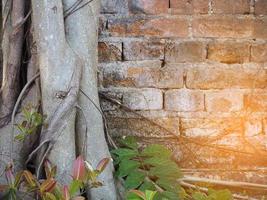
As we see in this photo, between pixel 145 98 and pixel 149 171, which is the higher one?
pixel 145 98

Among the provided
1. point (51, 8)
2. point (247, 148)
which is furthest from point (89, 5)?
point (247, 148)

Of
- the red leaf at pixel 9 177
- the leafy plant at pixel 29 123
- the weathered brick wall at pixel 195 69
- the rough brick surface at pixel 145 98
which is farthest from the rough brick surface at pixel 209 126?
the red leaf at pixel 9 177

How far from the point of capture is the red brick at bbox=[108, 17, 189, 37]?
177cm

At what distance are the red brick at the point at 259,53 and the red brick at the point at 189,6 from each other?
0.78 ft

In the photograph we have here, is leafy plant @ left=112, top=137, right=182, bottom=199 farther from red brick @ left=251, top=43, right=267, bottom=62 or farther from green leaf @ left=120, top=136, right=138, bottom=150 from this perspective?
red brick @ left=251, top=43, right=267, bottom=62

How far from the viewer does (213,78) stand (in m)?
1.77

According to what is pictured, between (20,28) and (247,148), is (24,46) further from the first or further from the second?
(247,148)

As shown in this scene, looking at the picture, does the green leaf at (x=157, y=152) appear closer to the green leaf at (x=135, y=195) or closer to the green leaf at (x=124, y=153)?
the green leaf at (x=124, y=153)

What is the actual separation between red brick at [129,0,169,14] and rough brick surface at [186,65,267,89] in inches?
10.3

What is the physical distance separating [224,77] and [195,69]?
0.12m

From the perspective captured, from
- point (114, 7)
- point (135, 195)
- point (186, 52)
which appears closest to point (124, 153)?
point (135, 195)

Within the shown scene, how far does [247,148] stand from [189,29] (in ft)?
1.70

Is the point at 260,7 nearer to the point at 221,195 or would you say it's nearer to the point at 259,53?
the point at 259,53

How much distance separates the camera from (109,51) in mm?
1784
